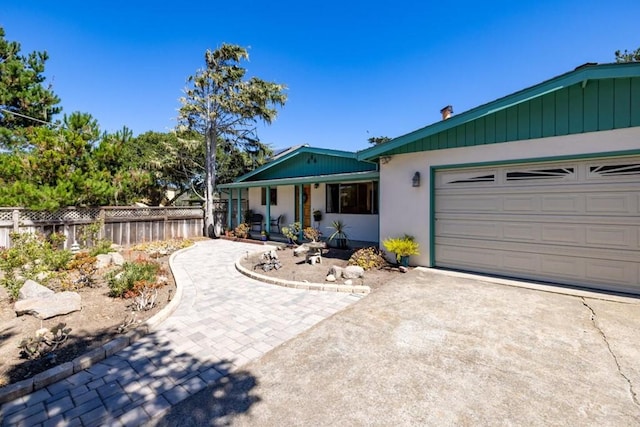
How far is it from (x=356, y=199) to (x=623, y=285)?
295 inches

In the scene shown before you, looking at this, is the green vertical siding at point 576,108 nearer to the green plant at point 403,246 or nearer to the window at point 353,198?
the green plant at point 403,246

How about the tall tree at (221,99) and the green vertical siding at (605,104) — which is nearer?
the green vertical siding at (605,104)

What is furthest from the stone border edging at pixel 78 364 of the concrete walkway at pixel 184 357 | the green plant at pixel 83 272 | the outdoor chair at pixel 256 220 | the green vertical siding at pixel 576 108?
the outdoor chair at pixel 256 220

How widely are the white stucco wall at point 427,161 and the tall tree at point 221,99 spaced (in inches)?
349

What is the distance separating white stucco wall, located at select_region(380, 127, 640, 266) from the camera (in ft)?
16.6

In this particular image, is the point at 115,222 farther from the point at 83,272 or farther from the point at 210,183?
the point at 83,272

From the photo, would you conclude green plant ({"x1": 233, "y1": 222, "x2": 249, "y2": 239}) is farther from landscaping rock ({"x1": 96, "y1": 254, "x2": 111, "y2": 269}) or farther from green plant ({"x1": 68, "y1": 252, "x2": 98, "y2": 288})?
green plant ({"x1": 68, "y1": 252, "x2": 98, "y2": 288})

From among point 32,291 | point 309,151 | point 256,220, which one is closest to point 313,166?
point 309,151

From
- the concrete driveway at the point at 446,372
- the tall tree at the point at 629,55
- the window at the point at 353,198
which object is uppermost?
the tall tree at the point at 629,55

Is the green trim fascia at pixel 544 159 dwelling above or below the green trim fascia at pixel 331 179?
below

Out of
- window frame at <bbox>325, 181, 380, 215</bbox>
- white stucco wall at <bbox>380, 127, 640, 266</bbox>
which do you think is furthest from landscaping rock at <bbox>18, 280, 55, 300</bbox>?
window frame at <bbox>325, 181, 380, 215</bbox>

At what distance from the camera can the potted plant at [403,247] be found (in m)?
6.80

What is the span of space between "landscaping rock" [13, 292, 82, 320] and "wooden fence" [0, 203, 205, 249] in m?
6.52

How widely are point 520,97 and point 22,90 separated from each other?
18.9 meters
